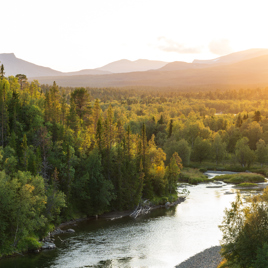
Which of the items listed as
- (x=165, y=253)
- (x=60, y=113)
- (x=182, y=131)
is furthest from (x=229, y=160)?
(x=165, y=253)

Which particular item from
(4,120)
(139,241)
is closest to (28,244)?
(139,241)

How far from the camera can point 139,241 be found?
63.7 meters

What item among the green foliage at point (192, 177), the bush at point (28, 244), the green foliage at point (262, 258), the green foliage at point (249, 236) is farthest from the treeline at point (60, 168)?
the green foliage at point (262, 258)

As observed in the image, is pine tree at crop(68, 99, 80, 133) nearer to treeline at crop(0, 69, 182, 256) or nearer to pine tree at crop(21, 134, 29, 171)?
treeline at crop(0, 69, 182, 256)

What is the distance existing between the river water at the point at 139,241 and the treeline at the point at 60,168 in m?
5.16

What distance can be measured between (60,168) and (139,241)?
25444 mm

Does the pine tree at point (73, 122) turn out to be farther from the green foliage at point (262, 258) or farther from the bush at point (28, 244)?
the green foliage at point (262, 258)

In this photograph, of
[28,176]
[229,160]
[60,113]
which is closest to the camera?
[28,176]

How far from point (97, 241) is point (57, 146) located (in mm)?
25593

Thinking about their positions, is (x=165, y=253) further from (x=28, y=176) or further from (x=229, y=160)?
(x=229, y=160)

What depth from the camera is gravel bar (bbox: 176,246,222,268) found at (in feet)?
173

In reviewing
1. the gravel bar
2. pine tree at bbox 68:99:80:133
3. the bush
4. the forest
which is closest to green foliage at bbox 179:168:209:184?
the forest

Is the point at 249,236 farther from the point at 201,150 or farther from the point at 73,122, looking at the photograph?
the point at 201,150

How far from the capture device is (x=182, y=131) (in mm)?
172250
